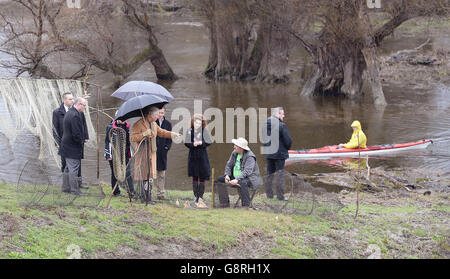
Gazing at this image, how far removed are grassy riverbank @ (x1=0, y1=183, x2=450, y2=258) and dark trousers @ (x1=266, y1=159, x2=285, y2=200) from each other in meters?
0.79

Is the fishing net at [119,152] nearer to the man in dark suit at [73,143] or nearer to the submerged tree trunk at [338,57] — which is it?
the man in dark suit at [73,143]

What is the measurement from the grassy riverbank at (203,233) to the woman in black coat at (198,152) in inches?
24.5

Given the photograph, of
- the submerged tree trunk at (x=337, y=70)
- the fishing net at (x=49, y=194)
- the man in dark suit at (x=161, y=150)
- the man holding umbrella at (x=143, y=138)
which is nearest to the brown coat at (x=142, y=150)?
the man holding umbrella at (x=143, y=138)

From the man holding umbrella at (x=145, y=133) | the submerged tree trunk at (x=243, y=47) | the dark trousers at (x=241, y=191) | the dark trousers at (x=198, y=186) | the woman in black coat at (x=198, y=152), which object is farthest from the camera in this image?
the submerged tree trunk at (x=243, y=47)

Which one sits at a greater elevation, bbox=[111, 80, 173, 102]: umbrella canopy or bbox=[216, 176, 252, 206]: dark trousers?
bbox=[111, 80, 173, 102]: umbrella canopy

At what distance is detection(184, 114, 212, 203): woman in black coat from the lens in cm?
954

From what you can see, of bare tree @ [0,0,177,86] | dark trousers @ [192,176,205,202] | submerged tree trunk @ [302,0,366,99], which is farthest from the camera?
submerged tree trunk @ [302,0,366,99]

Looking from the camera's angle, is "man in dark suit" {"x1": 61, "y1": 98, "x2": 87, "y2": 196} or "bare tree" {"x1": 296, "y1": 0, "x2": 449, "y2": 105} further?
"bare tree" {"x1": 296, "y1": 0, "x2": 449, "y2": 105}

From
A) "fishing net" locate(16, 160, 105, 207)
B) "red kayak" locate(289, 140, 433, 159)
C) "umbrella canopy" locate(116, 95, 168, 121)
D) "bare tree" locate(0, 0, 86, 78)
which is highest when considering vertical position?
"bare tree" locate(0, 0, 86, 78)

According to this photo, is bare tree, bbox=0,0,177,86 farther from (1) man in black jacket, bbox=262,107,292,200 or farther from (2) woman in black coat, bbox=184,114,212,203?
(1) man in black jacket, bbox=262,107,292,200

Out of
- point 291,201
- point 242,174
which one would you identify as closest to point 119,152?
point 242,174

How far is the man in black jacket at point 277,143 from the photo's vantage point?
10219mm

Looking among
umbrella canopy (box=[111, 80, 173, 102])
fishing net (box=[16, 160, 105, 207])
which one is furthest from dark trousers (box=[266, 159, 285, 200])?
fishing net (box=[16, 160, 105, 207])
